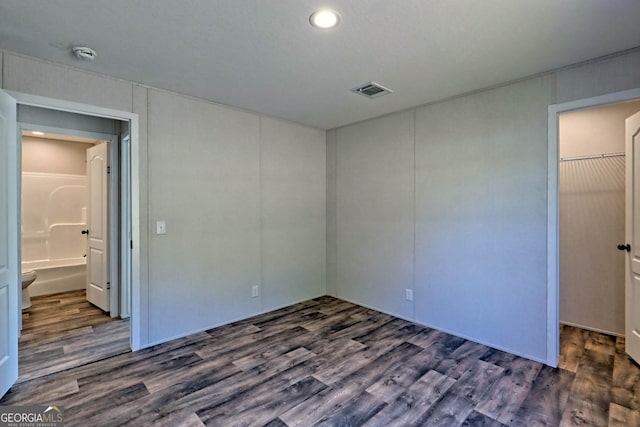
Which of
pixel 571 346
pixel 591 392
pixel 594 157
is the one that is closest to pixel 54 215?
pixel 591 392

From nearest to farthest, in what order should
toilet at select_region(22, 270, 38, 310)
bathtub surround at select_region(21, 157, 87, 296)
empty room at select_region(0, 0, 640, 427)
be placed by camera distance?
1. empty room at select_region(0, 0, 640, 427)
2. toilet at select_region(22, 270, 38, 310)
3. bathtub surround at select_region(21, 157, 87, 296)

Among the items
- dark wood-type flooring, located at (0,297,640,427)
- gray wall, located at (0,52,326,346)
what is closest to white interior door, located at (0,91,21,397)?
dark wood-type flooring, located at (0,297,640,427)

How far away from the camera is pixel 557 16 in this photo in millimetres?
1859

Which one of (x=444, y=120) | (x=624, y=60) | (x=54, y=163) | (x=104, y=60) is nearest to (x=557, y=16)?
(x=624, y=60)

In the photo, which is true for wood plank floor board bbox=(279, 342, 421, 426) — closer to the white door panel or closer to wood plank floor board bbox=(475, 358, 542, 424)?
wood plank floor board bbox=(475, 358, 542, 424)

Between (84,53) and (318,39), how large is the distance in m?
1.71

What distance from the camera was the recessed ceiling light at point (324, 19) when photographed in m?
1.83

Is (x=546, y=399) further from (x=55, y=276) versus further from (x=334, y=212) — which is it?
(x=55, y=276)

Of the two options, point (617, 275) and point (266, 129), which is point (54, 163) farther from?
point (617, 275)

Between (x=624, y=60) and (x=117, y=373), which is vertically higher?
(x=624, y=60)

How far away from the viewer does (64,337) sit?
10.4 ft

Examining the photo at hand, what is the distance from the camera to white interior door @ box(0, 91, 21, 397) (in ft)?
6.99

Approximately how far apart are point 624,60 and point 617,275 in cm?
214

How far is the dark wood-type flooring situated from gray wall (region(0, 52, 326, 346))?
502 millimetres
